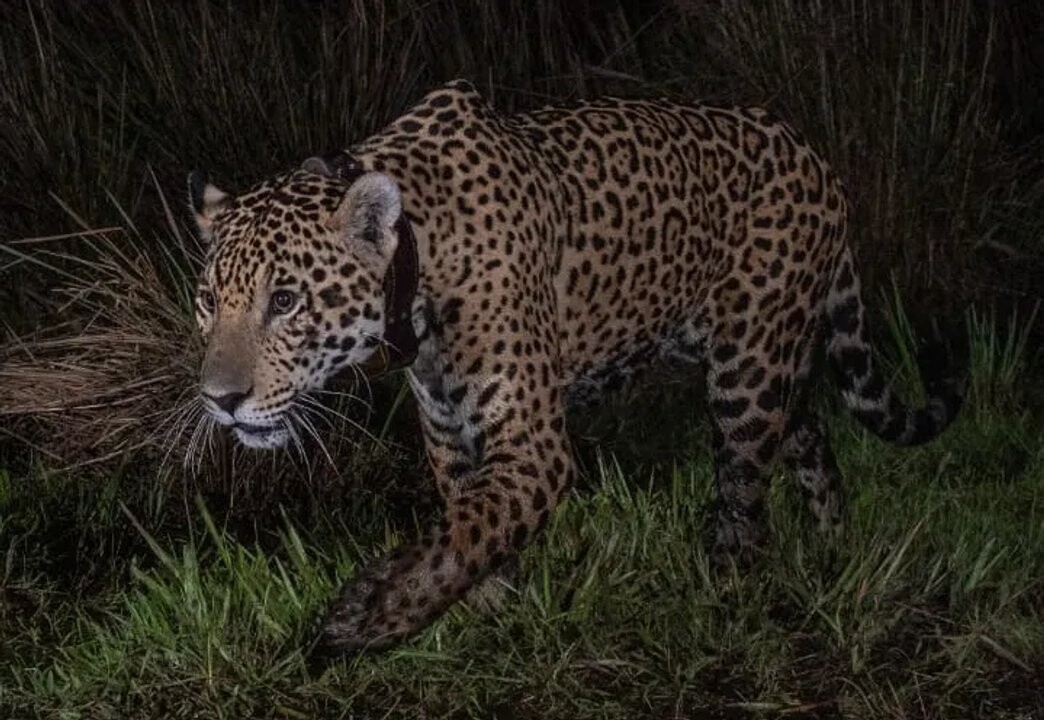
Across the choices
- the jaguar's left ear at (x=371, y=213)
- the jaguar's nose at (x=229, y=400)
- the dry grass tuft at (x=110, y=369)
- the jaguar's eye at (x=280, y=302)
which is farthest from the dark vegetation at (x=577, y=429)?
the jaguar's left ear at (x=371, y=213)

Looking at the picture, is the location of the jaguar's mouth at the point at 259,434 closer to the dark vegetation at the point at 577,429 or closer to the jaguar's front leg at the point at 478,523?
the jaguar's front leg at the point at 478,523

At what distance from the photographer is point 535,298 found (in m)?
4.80

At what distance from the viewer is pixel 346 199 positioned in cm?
446

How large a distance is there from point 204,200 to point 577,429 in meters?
2.14

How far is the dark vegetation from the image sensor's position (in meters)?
4.76

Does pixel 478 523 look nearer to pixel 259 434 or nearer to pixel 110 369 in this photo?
pixel 259 434

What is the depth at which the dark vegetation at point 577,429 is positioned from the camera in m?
4.76

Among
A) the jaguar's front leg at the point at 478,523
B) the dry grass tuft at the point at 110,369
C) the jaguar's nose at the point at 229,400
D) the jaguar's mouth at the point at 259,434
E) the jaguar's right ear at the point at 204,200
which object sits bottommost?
the dry grass tuft at the point at 110,369

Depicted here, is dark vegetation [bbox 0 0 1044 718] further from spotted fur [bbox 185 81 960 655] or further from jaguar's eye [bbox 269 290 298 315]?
jaguar's eye [bbox 269 290 298 315]

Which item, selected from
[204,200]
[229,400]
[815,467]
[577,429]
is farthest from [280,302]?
[577,429]

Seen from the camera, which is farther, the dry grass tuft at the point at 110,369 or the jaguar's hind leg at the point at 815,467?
the dry grass tuft at the point at 110,369

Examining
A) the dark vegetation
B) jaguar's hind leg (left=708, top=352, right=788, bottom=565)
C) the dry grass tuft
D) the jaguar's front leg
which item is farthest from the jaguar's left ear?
the dry grass tuft

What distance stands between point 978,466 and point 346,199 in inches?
101

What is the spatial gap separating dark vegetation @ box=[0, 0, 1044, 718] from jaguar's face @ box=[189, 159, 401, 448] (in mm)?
656
